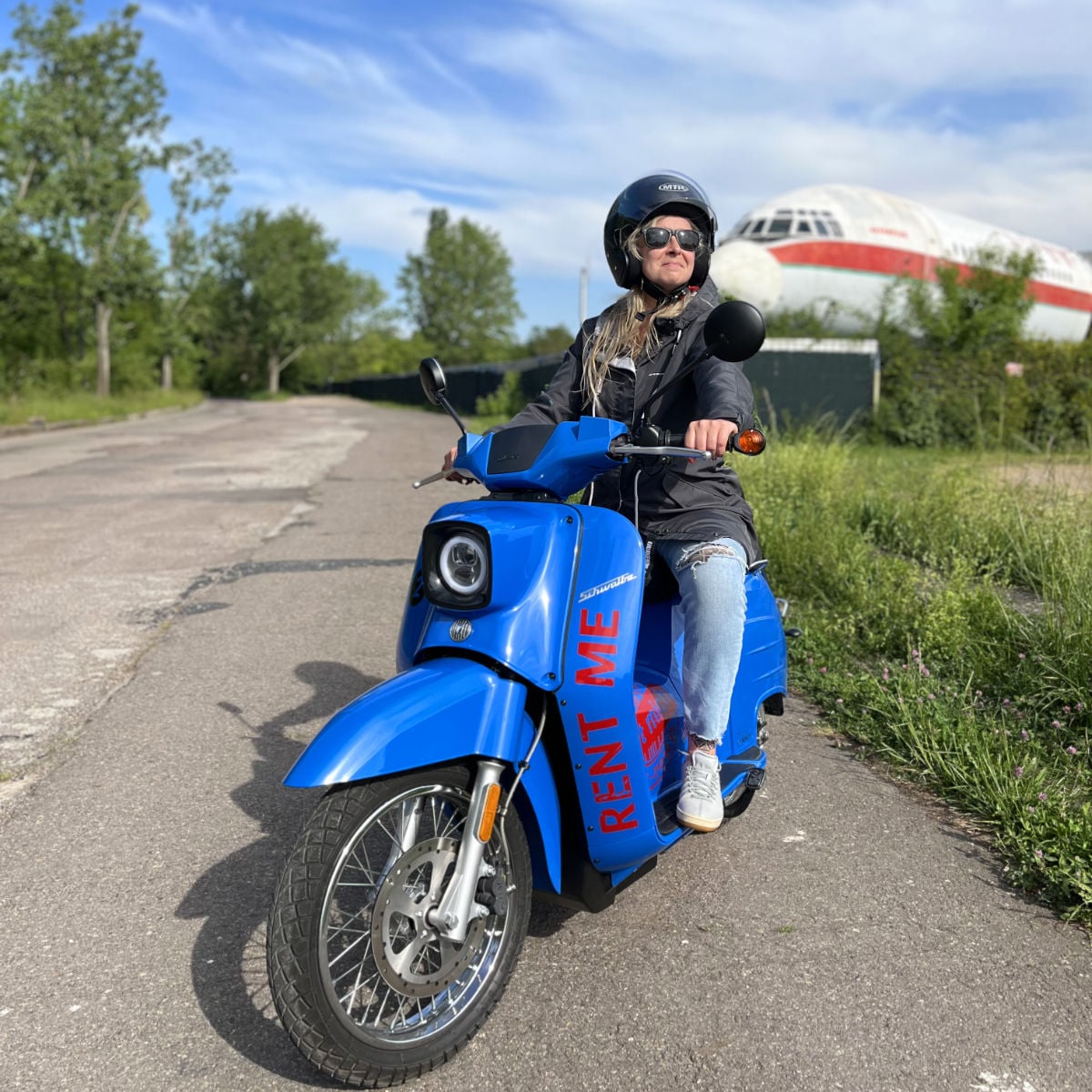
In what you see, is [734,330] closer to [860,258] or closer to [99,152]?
[860,258]

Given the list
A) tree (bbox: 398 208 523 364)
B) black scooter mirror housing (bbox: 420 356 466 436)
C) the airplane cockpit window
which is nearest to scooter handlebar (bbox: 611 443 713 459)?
Answer: black scooter mirror housing (bbox: 420 356 466 436)

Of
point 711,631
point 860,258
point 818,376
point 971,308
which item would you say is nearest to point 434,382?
point 711,631

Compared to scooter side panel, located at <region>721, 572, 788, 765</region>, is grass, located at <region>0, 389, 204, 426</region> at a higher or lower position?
lower

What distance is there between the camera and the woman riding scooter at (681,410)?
2770 mm

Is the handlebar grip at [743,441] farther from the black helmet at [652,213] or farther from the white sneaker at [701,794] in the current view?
the white sneaker at [701,794]

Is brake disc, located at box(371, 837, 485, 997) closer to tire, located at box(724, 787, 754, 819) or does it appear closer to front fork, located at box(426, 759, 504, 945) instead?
front fork, located at box(426, 759, 504, 945)

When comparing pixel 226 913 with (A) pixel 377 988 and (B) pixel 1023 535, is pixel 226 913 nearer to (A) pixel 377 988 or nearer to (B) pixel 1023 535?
(A) pixel 377 988

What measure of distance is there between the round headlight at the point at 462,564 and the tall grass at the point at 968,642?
1.96 m

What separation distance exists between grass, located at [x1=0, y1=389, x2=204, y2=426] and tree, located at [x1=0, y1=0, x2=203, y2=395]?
2.70 meters

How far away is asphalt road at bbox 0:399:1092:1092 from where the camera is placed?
2291 millimetres

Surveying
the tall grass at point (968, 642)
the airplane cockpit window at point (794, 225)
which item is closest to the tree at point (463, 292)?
the airplane cockpit window at point (794, 225)

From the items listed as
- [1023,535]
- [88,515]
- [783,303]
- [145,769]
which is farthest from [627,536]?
[783,303]

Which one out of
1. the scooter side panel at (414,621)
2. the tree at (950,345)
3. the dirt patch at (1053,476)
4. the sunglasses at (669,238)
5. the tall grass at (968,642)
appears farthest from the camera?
the tree at (950,345)

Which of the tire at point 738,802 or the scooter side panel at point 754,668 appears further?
the tire at point 738,802
